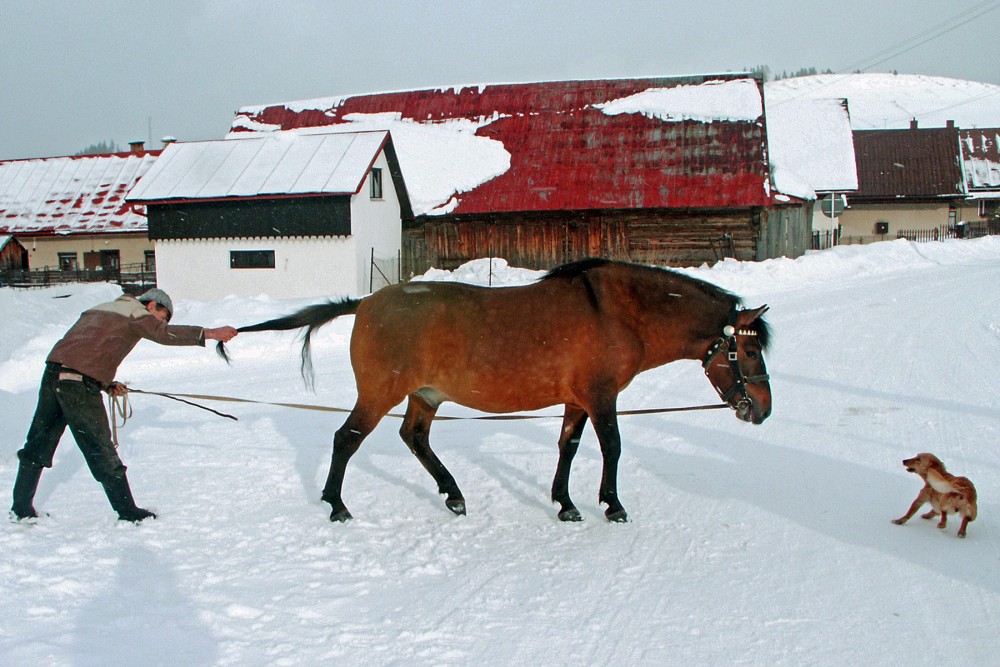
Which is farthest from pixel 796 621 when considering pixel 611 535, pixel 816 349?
pixel 816 349

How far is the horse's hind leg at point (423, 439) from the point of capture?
20.5 ft

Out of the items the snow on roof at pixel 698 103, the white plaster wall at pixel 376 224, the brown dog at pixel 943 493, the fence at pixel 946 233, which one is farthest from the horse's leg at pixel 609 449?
the fence at pixel 946 233

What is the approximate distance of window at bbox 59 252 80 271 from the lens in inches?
1421

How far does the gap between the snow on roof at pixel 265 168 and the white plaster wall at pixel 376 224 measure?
76cm

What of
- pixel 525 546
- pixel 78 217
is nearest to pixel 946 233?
pixel 78 217

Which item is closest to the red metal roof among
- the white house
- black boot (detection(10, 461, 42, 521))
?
the white house

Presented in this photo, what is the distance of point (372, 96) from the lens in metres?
36.4

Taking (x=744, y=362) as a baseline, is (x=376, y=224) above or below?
above

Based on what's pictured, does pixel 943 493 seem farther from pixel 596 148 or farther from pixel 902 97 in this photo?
pixel 902 97

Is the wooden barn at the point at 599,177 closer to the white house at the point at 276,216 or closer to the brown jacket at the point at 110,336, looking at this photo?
the white house at the point at 276,216

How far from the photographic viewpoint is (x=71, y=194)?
37312 mm

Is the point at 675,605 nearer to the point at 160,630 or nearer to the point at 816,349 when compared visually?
the point at 160,630

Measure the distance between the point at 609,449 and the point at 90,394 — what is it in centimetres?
359

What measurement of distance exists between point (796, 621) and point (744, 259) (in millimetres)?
25434
